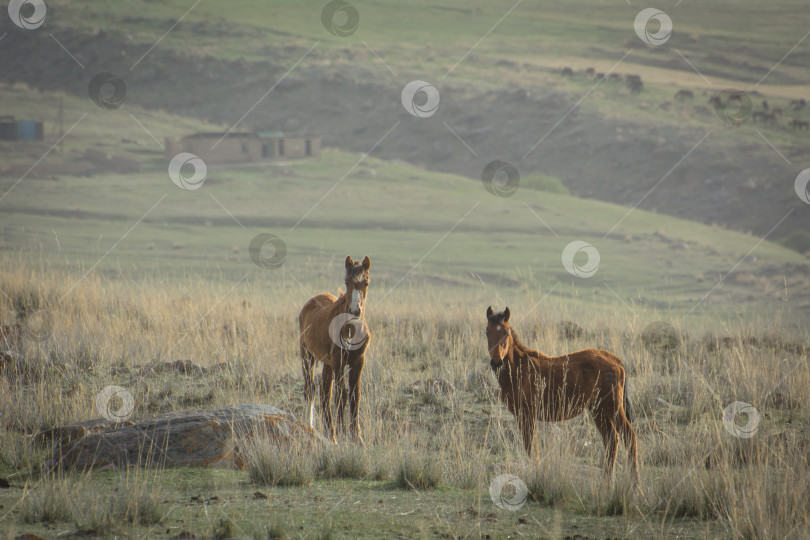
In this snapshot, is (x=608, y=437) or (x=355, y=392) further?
(x=355, y=392)

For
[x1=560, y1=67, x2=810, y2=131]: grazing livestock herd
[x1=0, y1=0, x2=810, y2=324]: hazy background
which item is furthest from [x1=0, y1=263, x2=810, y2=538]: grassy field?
[x1=560, y1=67, x2=810, y2=131]: grazing livestock herd

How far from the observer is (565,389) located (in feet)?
20.9

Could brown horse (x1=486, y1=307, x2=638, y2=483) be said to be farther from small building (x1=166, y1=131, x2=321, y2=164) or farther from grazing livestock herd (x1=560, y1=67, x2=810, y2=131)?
grazing livestock herd (x1=560, y1=67, x2=810, y2=131)

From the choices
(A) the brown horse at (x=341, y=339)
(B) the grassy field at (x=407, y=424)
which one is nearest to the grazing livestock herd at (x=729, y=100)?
(B) the grassy field at (x=407, y=424)

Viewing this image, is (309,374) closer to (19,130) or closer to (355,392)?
(355,392)

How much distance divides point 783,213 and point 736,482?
6604 cm

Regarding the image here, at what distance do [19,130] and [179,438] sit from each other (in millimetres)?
61784

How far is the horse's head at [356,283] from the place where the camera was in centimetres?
664

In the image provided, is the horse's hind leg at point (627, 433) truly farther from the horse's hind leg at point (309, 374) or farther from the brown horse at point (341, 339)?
the horse's hind leg at point (309, 374)

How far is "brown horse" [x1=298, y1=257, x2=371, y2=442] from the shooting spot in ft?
22.0

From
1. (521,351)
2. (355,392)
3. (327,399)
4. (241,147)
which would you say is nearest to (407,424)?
(355,392)

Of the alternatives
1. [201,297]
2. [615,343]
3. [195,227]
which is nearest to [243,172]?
[195,227]

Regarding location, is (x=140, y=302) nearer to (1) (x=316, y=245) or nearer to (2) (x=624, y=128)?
(1) (x=316, y=245)

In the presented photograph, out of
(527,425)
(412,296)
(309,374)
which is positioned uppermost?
(412,296)
